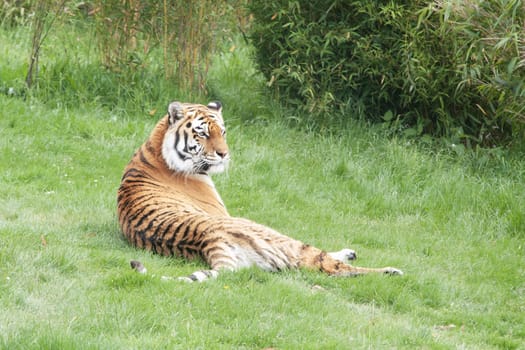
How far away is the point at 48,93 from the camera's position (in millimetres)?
10445

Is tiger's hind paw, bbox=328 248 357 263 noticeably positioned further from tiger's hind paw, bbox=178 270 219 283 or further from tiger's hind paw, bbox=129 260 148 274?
tiger's hind paw, bbox=129 260 148 274

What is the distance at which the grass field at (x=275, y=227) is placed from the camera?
526 centimetres

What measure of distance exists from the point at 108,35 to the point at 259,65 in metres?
1.91

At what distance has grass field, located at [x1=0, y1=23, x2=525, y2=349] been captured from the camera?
17.3ft

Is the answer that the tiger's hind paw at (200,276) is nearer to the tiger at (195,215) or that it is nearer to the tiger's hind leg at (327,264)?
the tiger at (195,215)

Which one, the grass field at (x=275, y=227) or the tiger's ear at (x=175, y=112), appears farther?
the tiger's ear at (x=175, y=112)

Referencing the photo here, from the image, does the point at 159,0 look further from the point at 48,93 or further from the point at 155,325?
the point at 155,325

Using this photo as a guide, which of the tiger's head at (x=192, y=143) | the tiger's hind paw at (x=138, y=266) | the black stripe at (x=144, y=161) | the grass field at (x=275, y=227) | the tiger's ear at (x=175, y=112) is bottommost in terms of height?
the grass field at (x=275, y=227)

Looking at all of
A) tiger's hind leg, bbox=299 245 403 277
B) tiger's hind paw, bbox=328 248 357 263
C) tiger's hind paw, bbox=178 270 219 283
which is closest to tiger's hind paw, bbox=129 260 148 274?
tiger's hind paw, bbox=178 270 219 283

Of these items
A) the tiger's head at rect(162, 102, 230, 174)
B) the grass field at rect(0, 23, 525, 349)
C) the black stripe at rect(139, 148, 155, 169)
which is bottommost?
the grass field at rect(0, 23, 525, 349)

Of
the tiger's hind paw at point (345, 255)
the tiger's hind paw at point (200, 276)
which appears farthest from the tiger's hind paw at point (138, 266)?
the tiger's hind paw at point (345, 255)

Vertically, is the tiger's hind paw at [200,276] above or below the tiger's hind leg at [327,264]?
above

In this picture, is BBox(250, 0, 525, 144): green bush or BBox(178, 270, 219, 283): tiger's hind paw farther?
BBox(250, 0, 525, 144): green bush

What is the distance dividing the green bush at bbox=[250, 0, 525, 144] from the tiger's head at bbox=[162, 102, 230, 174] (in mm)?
3220
